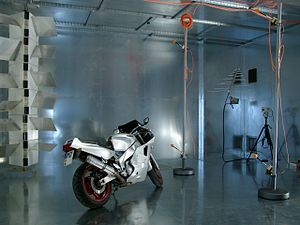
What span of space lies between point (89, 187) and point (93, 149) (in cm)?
40

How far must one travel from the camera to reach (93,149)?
2877 millimetres

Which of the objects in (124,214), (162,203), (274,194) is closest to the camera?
(124,214)

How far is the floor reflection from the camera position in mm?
2574

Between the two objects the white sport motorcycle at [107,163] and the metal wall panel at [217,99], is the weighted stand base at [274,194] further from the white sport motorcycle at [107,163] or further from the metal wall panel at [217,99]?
the metal wall panel at [217,99]

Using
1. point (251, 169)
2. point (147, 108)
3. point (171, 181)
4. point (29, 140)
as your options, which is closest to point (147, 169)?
point (171, 181)

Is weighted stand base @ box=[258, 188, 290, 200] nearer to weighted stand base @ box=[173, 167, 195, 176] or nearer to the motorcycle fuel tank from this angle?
weighted stand base @ box=[173, 167, 195, 176]

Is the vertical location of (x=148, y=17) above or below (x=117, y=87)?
above

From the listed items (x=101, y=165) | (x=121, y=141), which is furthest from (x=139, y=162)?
(x=101, y=165)

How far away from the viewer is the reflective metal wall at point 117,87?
5.61 meters

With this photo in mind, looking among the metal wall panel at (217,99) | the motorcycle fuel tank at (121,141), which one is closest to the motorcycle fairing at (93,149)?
the motorcycle fuel tank at (121,141)

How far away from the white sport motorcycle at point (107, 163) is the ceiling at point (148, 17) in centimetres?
236

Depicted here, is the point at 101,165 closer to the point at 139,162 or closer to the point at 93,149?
the point at 93,149

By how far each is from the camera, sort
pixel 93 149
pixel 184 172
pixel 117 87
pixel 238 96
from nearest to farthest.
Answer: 1. pixel 93 149
2. pixel 184 172
3. pixel 117 87
4. pixel 238 96

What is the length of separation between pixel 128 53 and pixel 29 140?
273 centimetres
